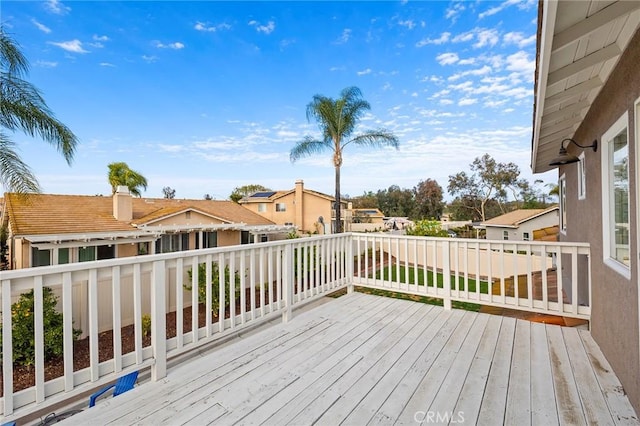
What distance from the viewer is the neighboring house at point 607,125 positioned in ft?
5.17

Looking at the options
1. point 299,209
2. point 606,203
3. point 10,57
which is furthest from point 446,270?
point 299,209

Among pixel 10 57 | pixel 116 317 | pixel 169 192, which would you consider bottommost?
pixel 116 317

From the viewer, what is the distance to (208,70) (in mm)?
12953

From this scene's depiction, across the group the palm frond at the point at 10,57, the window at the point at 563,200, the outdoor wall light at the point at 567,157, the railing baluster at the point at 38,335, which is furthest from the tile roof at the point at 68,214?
the window at the point at 563,200

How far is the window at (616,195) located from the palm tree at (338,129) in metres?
9.57

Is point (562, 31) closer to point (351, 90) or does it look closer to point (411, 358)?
point (411, 358)

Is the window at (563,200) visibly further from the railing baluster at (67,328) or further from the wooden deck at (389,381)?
the railing baluster at (67,328)

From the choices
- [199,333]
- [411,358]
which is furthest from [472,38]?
[199,333]

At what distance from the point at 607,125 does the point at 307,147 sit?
34.3ft

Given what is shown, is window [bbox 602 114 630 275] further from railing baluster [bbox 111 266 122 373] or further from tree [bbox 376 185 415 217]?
tree [bbox 376 185 415 217]

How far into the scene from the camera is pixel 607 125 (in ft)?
7.87

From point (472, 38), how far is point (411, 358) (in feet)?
32.8

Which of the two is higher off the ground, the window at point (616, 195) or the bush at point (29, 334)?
the window at point (616, 195)

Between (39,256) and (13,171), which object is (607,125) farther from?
(39,256)
